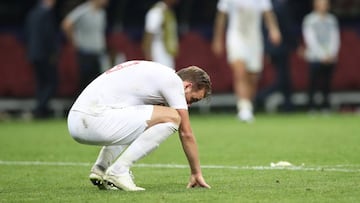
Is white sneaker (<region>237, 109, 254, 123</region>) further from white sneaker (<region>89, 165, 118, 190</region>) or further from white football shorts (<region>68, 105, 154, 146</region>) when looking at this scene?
white football shorts (<region>68, 105, 154, 146</region>)

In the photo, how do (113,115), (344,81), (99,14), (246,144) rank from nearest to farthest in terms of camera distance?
(113,115) < (246,144) < (99,14) < (344,81)

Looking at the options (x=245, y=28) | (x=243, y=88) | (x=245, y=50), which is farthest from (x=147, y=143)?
(x=245, y=28)

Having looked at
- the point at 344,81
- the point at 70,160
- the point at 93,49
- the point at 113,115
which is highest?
the point at 113,115

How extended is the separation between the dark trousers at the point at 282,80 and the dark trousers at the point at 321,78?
1.54ft

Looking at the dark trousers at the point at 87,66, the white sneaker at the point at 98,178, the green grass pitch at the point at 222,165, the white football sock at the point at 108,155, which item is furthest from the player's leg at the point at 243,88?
the white sneaker at the point at 98,178

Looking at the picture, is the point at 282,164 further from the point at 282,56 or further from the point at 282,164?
the point at 282,56

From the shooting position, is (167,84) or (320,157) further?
(320,157)

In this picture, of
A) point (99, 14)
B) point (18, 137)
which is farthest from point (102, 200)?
point (99, 14)

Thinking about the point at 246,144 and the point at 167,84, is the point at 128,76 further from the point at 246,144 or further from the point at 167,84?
the point at 246,144

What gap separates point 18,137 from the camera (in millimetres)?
16625

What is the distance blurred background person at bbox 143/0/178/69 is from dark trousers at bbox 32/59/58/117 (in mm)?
2943

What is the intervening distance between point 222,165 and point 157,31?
949 centimetres

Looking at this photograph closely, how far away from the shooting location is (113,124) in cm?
874

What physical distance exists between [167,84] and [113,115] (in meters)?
0.49
